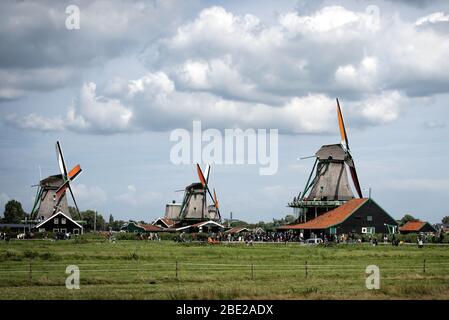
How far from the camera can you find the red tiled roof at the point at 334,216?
263 ft

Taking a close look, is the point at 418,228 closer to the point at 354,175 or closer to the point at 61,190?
the point at 354,175

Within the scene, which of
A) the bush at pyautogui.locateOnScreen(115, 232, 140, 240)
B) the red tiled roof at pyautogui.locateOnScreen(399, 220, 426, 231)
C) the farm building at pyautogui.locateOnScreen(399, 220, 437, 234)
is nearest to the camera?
the bush at pyautogui.locateOnScreen(115, 232, 140, 240)

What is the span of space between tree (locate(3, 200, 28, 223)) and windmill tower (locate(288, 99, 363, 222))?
98436 millimetres

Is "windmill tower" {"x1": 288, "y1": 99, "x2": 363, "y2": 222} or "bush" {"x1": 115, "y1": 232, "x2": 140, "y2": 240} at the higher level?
"windmill tower" {"x1": 288, "y1": 99, "x2": 363, "y2": 222}

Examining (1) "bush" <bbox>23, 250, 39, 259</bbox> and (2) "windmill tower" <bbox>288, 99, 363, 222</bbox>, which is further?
(2) "windmill tower" <bbox>288, 99, 363, 222</bbox>

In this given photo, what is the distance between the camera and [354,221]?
8100cm

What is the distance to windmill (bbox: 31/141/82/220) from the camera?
115 m

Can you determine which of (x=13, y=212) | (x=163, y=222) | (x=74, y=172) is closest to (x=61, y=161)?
(x=74, y=172)

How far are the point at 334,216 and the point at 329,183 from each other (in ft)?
26.1

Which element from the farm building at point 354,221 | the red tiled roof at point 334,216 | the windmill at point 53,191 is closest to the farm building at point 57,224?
the windmill at point 53,191

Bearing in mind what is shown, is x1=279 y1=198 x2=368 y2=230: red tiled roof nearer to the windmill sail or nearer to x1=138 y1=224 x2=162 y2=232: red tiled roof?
the windmill sail

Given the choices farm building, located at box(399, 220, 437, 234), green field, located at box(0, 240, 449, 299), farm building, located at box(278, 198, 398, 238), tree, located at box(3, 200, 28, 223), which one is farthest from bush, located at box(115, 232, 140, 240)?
tree, located at box(3, 200, 28, 223)
